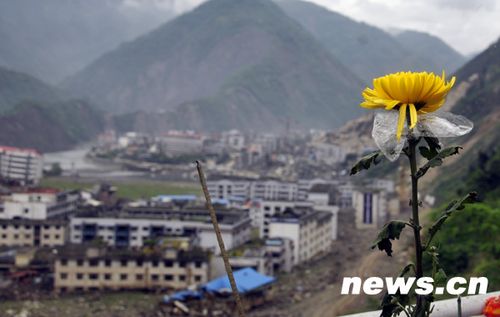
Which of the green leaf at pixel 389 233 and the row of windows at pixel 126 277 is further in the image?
the row of windows at pixel 126 277

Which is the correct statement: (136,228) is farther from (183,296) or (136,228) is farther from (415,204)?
(415,204)

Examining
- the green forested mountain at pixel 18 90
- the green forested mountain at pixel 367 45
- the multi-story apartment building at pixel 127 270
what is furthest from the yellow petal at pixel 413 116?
the green forested mountain at pixel 367 45

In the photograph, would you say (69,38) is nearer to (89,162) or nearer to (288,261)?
(89,162)

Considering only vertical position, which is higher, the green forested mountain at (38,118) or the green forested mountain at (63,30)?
the green forested mountain at (63,30)

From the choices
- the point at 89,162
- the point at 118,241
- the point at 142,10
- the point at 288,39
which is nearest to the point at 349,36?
the point at 288,39

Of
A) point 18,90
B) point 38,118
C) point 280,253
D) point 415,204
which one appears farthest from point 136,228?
Result: point 18,90

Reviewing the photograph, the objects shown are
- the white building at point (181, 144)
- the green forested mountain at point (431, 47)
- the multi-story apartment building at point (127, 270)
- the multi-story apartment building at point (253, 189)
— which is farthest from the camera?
the green forested mountain at point (431, 47)

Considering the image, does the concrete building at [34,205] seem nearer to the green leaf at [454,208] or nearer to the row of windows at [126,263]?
the row of windows at [126,263]
